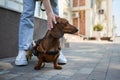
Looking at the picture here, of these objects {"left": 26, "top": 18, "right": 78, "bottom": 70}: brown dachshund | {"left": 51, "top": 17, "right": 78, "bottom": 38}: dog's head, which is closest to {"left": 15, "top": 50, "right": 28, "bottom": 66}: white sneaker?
{"left": 26, "top": 18, "right": 78, "bottom": 70}: brown dachshund

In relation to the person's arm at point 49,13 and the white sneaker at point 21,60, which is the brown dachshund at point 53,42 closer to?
the person's arm at point 49,13

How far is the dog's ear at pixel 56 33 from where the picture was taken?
76.4 inches

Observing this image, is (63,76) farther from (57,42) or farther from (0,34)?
(0,34)

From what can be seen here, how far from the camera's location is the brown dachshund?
194cm

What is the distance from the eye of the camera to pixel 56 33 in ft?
6.41

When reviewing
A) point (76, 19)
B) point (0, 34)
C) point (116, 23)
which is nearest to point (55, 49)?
point (0, 34)

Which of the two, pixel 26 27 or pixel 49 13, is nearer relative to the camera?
pixel 49 13

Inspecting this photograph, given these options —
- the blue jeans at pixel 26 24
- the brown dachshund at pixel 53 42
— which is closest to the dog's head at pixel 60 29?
the brown dachshund at pixel 53 42

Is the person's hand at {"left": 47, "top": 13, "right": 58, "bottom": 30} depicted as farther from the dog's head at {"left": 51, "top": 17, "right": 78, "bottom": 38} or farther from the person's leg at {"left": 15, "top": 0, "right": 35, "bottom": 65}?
the person's leg at {"left": 15, "top": 0, "right": 35, "bottom": 65}

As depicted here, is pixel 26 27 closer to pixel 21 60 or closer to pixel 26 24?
pixel 26 24

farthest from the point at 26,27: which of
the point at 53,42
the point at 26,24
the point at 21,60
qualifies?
the point at 53,42

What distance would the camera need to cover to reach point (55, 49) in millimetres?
2004

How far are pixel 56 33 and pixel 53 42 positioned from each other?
3.4 inches

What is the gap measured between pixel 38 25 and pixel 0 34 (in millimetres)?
1172
